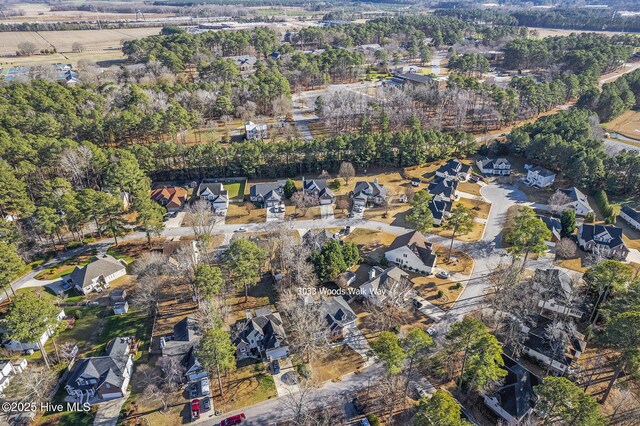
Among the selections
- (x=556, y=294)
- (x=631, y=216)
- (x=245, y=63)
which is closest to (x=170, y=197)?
(x=556, y=294)

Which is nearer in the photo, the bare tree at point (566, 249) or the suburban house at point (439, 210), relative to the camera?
the bare tree at point (566, 249)

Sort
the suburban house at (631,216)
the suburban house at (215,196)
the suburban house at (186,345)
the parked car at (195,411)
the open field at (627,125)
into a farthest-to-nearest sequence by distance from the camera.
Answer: the open field at (627,125) → the suburban house at (215,196) → the suburban house at (631,216) → the suburban house at (186,345) → the parked car at (195,411)

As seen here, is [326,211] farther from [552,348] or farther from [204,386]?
[552,348]

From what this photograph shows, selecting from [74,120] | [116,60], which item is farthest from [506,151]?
[116,60]

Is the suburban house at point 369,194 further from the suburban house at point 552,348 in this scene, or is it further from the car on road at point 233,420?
the car on road at point 233,420

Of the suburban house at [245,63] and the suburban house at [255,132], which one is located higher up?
the suburban house at [245,63]

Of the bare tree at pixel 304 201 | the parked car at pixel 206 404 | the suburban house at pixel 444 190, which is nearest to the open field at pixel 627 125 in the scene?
the suburban house at pixel 444 190
